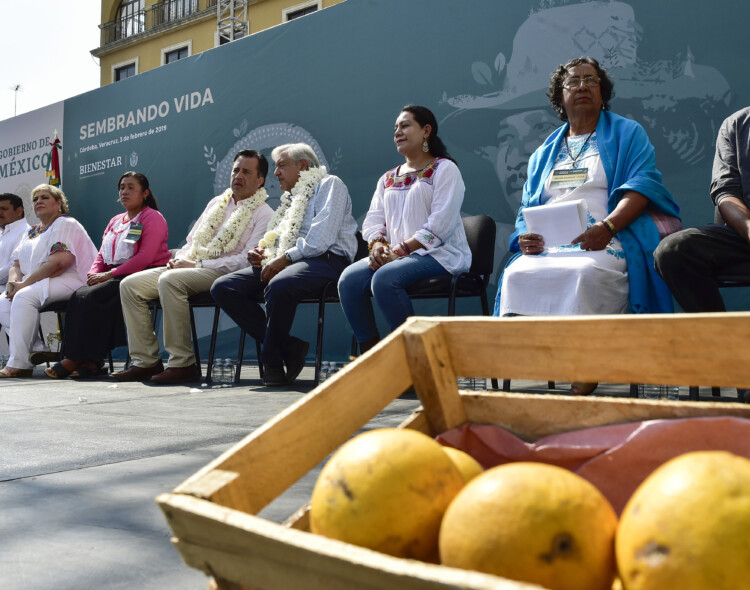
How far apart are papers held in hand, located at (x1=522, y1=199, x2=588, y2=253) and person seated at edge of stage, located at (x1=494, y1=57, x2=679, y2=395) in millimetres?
27

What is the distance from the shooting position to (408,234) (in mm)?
3537

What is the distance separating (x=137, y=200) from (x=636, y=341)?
4.88m

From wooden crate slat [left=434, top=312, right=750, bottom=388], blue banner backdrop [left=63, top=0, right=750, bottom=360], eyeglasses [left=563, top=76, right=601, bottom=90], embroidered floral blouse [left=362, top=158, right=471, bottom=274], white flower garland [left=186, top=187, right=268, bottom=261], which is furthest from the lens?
white flower garland [left=186, top=187, right=268, bottom=261]

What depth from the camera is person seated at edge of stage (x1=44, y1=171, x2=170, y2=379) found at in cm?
495

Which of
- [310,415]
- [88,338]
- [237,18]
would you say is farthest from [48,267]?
[237,18]

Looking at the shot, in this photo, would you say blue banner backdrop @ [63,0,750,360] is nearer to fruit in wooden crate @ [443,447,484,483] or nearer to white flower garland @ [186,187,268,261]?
white flower garland @ [186,187,268,261]

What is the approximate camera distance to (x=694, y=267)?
7.95 ft

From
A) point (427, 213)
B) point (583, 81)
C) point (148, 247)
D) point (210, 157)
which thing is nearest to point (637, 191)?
point (583, 81)

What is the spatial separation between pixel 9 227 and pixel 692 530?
23.0 feet

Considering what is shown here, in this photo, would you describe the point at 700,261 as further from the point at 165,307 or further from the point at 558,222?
the point at 165,307

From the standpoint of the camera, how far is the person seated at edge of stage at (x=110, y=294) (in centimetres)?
495

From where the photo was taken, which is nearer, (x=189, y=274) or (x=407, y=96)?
(x=189, y=274)

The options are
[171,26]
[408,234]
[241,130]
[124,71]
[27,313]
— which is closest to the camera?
[408,234]

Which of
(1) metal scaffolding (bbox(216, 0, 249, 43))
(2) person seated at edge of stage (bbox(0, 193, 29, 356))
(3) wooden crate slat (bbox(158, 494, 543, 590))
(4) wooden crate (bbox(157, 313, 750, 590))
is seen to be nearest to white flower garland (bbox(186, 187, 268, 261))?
(2) person seated at edge of stage (bbox(0, 193, 29, 356))
